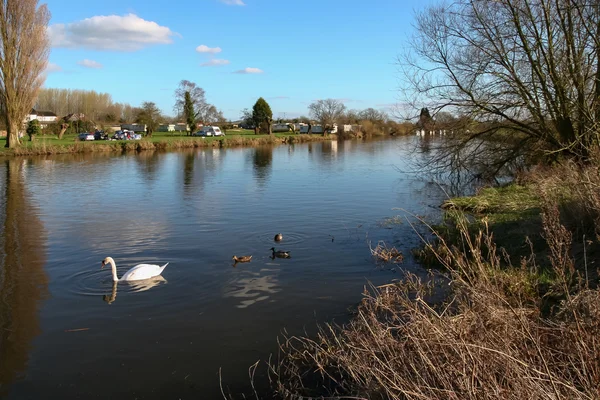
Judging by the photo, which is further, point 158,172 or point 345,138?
point 345,138

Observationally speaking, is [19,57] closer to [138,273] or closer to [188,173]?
[188,173]

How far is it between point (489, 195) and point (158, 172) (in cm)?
1979

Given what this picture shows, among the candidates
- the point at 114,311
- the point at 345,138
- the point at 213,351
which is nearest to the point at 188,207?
the point at 114,311

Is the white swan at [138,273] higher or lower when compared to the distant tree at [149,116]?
Answer: lower

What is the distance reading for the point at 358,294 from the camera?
844cm

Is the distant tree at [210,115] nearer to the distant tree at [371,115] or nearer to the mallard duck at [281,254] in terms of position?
the distant tree at [371,115]

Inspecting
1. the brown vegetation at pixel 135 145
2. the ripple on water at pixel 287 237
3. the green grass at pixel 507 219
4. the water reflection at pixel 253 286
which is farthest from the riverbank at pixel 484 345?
the brown vegetation at pixel 135 145

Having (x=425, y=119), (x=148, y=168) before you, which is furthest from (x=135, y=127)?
(x=425, y=119)

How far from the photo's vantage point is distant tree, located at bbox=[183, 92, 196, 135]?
7169cm

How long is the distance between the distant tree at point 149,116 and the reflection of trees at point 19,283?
48378 millimetres

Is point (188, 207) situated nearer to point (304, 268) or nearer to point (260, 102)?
point (304, 268)

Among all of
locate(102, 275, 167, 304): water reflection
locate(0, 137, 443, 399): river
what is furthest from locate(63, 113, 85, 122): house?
locate(102, 275, 167, 304): water reflection

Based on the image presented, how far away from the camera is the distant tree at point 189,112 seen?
7169 cm

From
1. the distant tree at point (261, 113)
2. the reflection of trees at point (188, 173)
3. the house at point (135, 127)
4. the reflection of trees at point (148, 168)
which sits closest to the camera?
the reflection of trees at point (188, 173)
